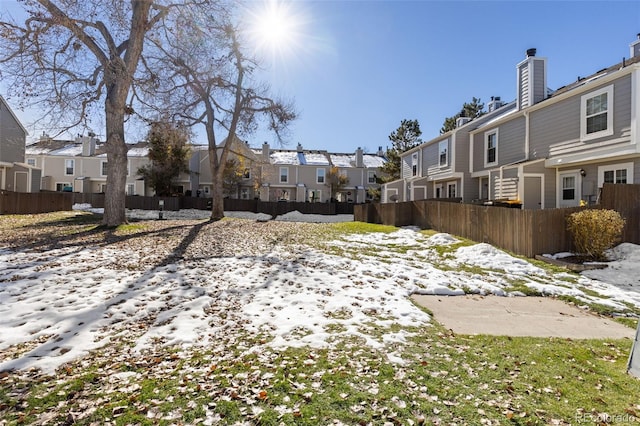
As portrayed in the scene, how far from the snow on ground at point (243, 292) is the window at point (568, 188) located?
5052mm

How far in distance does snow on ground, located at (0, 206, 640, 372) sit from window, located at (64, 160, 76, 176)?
34633mm

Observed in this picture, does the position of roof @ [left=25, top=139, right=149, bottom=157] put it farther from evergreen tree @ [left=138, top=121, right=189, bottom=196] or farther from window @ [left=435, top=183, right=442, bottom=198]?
window @ [left=435, top=183, right=442, bottom=198]

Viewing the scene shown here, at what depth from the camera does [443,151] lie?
20594 millimetres

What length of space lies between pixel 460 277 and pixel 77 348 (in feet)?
21.4

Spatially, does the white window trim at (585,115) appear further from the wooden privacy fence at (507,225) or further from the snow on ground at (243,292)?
the snow on ground at (243,292)

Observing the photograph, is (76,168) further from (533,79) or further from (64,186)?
(533,79)

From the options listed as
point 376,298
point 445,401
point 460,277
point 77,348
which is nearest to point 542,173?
point 460,277

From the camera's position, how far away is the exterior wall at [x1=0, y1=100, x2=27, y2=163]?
20.8 meters

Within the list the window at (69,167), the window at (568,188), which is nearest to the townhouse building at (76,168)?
the window at (69,167)

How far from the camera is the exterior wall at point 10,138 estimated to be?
20.8 metres

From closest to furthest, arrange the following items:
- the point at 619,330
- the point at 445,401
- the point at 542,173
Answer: the point at 445,401 → the point at 619,330 → the point at 542,173

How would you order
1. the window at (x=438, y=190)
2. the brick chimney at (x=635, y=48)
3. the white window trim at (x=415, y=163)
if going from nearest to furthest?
the brick chimney at (x=635, y=48) < the window at (x=438, y=190) < the white window trim at (x=415, y=163)

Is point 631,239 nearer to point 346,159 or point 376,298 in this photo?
point 376,298

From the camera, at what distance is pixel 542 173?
1320 cm
